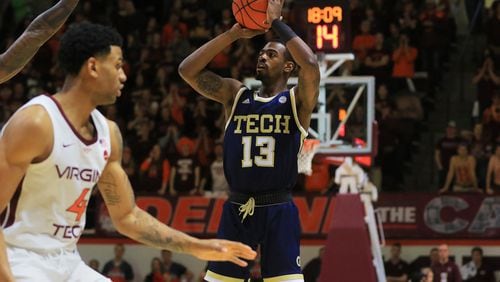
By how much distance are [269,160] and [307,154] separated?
13.1 feet

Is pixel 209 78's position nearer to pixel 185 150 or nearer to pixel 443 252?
pixel 443 252

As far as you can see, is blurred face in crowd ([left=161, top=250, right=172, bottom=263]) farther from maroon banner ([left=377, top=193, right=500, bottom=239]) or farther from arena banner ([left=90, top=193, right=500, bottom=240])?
maroon banner ([left=377, top=193, right=500, bottom=239])

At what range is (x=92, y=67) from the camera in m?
4.95

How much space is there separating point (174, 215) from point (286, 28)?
341 inches

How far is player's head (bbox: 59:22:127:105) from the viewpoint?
16.2 ft

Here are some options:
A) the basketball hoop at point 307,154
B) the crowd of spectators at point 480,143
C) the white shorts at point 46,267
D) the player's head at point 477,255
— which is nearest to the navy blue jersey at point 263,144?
the white shorts at point 46,267

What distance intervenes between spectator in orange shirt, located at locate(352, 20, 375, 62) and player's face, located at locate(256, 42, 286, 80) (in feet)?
33.9

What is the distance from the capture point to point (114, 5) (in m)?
21.2

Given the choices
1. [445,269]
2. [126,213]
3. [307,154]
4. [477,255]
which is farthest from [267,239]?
[477,255]

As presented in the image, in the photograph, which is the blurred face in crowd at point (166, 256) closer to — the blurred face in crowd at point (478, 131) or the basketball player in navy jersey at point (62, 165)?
the blurred face in crowd at point (478, 131)

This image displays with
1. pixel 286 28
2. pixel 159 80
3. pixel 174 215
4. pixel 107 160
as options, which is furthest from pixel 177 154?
pixel 107 160

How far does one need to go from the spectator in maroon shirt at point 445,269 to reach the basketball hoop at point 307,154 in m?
2.99

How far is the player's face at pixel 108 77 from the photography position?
4.96m

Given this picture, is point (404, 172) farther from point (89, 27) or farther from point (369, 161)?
point (89, 27)
